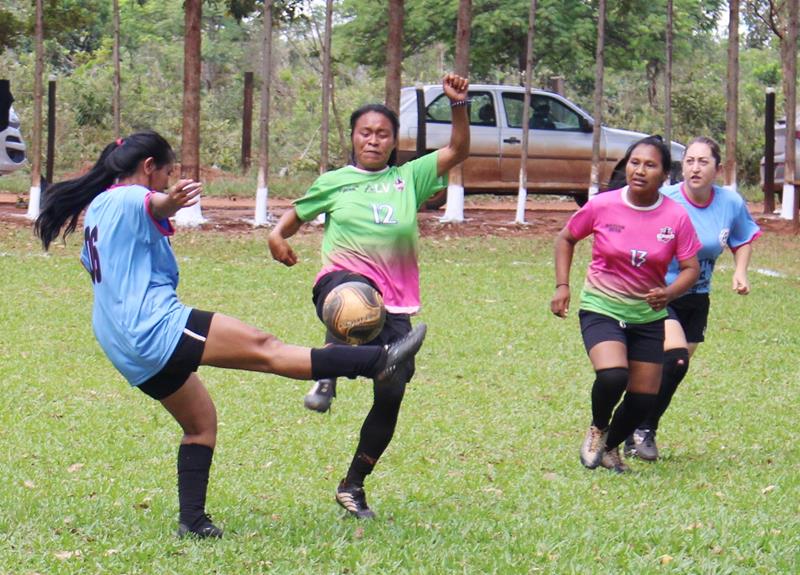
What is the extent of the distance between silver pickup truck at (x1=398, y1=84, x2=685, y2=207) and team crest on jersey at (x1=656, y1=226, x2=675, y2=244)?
14766mm

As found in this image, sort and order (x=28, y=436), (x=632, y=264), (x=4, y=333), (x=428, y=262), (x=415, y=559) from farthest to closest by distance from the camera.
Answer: (x=428, y=262) → (x=4, y=333) → (x=28, y=436) → (x=632, y=264) → (x=415, y=559)

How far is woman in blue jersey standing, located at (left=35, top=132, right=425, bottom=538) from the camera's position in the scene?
5.49m

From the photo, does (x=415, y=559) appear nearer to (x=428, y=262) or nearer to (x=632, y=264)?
(x=632, y=264)

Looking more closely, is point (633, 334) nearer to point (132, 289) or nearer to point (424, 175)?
point (424, 175)

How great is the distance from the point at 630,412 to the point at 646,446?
741 millimetres

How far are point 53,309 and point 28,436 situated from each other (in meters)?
5.40

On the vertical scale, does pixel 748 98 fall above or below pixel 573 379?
above

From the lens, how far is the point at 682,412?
32.0 ft

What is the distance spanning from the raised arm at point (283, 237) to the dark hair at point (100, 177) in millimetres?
865

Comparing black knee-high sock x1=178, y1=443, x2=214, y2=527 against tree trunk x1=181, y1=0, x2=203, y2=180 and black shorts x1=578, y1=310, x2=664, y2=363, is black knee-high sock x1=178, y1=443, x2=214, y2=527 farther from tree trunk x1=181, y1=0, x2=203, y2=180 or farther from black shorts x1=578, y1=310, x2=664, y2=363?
tree trunk x1=181, y1=0, x2=203, y2=180

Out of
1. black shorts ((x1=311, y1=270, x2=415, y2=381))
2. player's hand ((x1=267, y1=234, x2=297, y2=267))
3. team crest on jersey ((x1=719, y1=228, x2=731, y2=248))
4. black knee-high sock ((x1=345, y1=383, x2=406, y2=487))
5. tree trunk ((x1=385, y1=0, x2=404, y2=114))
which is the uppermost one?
tree trunk ((x1=385, y1=0, x2=404, y2=114))

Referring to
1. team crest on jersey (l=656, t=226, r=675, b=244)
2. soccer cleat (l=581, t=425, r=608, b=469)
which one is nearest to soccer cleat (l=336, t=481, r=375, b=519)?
soccer cleat (l=581, t=425, r=608, b=469)

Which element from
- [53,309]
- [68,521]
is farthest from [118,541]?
[53,309]

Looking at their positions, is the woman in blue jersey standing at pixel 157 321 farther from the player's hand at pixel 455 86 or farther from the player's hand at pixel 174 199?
the player's hand at pixel 455 86
